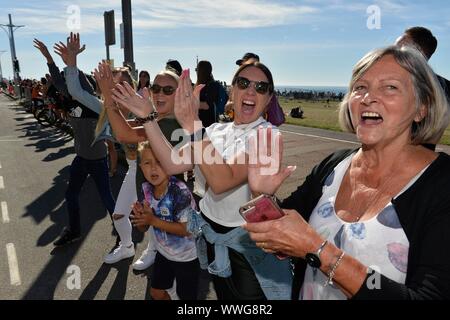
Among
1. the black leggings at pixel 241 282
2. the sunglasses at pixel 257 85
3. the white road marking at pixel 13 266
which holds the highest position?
the sunglasses at pixel 257 85

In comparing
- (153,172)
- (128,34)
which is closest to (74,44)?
(153,172)

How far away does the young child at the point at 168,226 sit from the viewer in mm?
2758

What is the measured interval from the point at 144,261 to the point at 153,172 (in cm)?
159

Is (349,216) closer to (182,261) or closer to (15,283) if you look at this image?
(182,261)

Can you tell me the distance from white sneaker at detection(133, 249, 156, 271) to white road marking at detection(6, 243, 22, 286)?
3.93 feet

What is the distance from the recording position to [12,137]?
44.1 ft

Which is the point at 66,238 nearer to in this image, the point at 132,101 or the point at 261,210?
the point at 132,101

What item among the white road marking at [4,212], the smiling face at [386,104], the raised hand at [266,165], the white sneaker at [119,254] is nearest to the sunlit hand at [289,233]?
the raised hand at [266,165]

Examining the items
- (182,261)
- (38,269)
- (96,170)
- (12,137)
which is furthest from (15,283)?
(12,137)

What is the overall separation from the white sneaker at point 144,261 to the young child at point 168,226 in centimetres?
113

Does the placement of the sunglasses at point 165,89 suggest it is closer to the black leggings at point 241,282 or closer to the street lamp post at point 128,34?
the black leggings at point 241,282

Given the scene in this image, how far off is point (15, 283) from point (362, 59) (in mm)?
3945

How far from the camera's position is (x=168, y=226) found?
279cm

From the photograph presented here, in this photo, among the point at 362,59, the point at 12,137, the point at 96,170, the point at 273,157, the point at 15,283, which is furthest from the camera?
the point at 12,137
